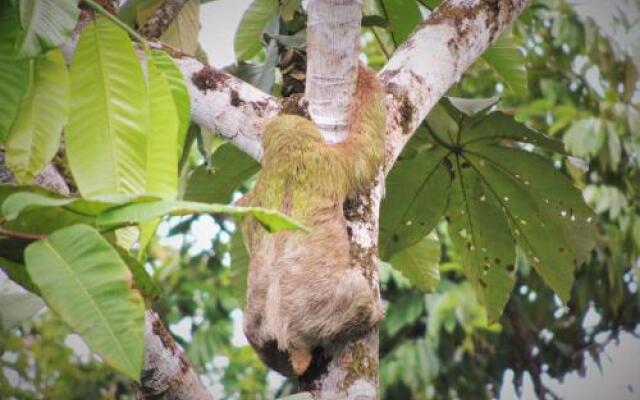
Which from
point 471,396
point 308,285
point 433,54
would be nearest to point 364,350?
point 308,285

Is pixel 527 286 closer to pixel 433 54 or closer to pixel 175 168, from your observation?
pixel 433 54

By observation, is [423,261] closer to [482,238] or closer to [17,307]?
[482,238]

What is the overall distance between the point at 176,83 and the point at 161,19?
88cm

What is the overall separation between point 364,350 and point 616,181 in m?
4.16

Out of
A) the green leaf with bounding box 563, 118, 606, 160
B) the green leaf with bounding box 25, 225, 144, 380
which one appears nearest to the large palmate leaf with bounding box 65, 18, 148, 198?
the green leaf with bounding box 25, 225, 144, 380

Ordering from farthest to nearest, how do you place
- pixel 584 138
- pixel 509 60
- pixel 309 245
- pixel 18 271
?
pixel 584 138, pixel 509 60, pixel 309 245, pixel 18 271

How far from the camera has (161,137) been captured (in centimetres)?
138

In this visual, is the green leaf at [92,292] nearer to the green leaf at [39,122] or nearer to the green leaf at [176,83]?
the green leaf at [39,122]

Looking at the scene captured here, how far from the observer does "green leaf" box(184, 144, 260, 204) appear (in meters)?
2.29

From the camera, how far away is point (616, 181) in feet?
17.3

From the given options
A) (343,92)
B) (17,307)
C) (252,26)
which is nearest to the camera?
(17,307)

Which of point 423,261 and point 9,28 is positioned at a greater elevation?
point 9,28

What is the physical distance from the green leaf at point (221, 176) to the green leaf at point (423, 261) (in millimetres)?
512

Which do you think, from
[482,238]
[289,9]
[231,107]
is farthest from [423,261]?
[231,107]
